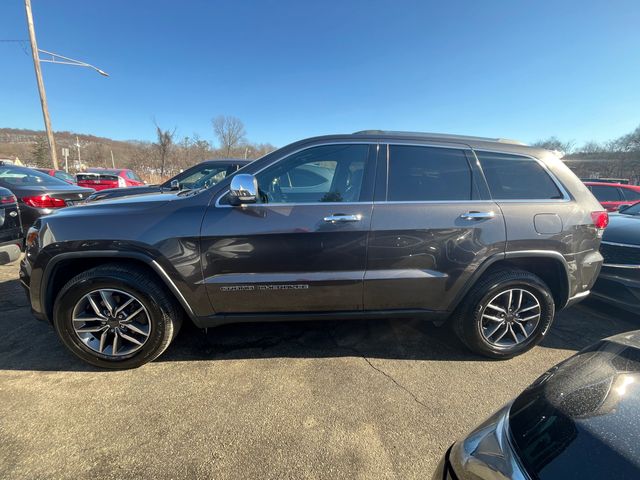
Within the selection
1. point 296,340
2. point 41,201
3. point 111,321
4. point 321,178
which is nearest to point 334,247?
point 321,178

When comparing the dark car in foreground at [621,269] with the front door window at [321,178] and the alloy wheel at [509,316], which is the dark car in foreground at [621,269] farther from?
the front door window at [321,178]

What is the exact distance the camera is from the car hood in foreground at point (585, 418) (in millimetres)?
956

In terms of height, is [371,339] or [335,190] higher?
[335,190]

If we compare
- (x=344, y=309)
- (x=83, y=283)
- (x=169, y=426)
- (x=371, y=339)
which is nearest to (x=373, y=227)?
(x=344, y=309)

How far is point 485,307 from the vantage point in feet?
9.18

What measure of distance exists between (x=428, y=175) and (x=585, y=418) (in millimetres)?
1997

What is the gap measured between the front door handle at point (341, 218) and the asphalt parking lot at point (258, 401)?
1228 millimetres

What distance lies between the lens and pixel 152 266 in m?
2.47

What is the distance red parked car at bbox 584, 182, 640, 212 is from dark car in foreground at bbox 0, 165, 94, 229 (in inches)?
445

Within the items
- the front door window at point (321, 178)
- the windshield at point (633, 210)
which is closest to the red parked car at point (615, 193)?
the windshield at point (633, 210)

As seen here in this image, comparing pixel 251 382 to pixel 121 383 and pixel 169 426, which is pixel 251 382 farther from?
pixel 121 383

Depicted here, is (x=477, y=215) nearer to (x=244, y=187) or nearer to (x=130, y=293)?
(x=244, y=187)

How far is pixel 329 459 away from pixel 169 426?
1.05 meters

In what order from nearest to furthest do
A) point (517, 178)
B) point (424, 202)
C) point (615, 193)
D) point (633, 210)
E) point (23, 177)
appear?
point (424, 202)
point (517, 178)
point (633, 210)
point (23, 177)
point (615, 193)
